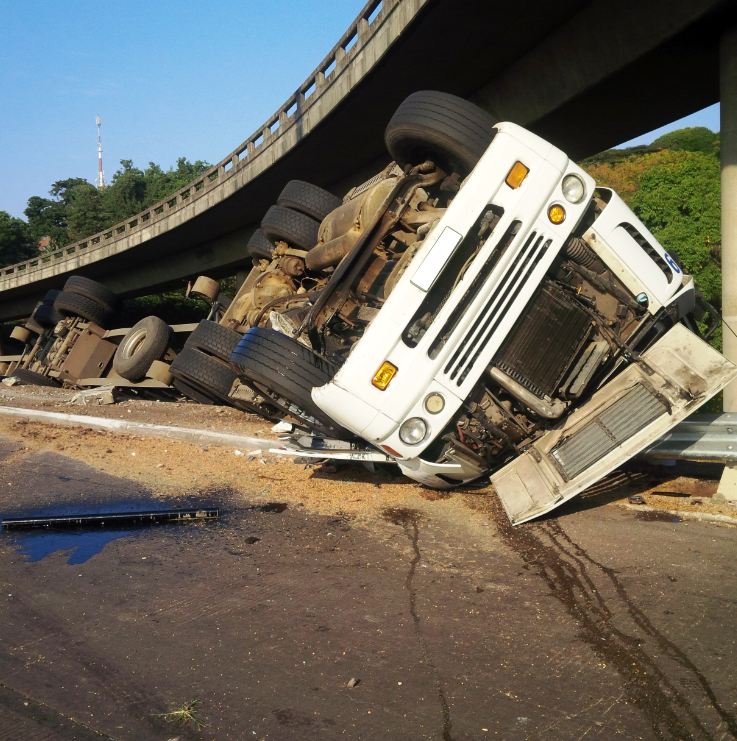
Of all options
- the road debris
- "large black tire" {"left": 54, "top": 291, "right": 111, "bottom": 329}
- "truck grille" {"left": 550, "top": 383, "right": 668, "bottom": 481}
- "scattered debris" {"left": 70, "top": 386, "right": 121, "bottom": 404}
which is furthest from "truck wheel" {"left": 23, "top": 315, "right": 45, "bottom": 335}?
"truck grille" {"left": 550, "top": 383, "right": 668, "bottom": 481}

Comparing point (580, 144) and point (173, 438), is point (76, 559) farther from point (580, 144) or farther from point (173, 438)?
point (580, 144)

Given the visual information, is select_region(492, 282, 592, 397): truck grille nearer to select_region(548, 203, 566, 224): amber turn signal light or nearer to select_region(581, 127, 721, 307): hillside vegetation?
select_region(548, 203, 566, 224): amber turn signal light

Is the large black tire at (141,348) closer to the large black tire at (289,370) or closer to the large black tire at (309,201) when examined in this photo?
the large black tire at (309,201)

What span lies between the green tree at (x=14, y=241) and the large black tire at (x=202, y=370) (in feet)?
192

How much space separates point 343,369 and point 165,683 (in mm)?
2215

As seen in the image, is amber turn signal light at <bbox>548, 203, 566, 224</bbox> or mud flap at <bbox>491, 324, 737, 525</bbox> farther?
amber turn signal light at <bbox>548, 203, 566, 224</bbox>

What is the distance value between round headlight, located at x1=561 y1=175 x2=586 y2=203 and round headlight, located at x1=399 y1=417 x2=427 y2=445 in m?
1.77

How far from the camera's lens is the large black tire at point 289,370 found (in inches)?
231

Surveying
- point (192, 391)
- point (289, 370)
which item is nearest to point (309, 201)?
point (192, 391)

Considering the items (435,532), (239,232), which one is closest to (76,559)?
(435,532)

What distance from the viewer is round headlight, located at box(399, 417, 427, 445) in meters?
4.87

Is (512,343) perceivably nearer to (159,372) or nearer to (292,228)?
(292,228)

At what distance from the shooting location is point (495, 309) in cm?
494

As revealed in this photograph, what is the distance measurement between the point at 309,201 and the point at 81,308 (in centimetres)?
975
